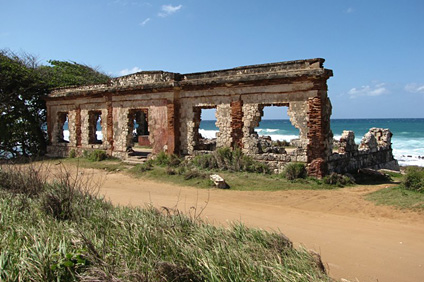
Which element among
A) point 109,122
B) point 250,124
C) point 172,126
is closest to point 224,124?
point 250,124

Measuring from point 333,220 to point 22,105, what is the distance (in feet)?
65.5

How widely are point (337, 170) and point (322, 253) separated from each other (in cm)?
821

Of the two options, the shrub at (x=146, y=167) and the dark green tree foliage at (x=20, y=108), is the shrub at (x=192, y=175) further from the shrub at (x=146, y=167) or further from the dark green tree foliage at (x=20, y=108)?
the dark green tree foliage at (x=20, y=108)

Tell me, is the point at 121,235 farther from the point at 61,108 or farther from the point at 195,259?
the point at 61,108

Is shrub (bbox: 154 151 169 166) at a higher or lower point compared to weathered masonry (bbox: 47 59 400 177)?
lower

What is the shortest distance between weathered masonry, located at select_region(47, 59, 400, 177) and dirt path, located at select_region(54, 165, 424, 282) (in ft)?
9.31

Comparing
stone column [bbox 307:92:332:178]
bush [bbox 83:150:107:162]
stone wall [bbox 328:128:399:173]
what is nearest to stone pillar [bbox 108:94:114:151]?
bush [bbox 83:150:107:162]

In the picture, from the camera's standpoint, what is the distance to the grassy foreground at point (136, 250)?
3.75m

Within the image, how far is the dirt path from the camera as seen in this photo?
5.14m

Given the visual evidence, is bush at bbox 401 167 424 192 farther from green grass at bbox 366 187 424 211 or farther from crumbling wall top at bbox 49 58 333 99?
crumbling wall top at bbox 49 58 333 99

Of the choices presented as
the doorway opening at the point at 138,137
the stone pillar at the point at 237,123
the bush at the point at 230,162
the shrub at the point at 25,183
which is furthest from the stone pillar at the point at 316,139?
the doorway opening at the point at 138,137

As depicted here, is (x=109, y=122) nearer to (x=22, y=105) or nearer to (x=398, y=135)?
(x=22, y=105)

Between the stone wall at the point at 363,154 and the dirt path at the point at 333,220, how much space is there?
194 centimetres

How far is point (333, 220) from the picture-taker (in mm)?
7668
